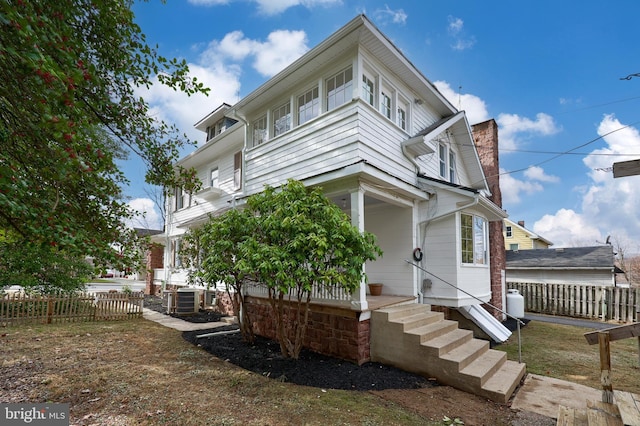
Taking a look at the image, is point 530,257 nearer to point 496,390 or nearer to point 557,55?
point 557,55

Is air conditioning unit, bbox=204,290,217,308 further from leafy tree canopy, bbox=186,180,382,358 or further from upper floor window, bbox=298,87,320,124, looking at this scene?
upper floor window, bbox=298,87,320,124

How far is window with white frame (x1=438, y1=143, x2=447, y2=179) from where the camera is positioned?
9627 millimetres

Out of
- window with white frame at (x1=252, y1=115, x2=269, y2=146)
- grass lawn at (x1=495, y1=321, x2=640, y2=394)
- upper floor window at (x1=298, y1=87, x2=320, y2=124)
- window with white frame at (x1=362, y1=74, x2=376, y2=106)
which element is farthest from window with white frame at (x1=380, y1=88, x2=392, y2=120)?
grass lawn at (x1=495, y1=321, x2=640, y2=394)

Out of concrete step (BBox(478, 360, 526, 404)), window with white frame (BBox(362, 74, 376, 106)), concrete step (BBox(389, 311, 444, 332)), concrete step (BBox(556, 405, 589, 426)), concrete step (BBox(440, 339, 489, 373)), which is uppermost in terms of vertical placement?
window with white frame (BBox(362, 74, 376, 106))

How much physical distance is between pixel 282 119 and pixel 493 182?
25.8 feet

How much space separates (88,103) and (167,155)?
1.22 meters

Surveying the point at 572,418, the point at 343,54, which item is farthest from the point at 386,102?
the point at 572,418

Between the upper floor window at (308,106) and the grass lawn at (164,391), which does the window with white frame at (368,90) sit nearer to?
the upper floor window at (308,106)

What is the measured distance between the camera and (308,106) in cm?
780

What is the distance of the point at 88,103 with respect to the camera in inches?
169

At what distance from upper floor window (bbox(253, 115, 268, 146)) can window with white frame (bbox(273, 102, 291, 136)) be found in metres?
0.45

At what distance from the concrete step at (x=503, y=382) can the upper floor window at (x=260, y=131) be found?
749 centimetres

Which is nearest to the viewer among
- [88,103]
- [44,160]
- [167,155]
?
[44,160]

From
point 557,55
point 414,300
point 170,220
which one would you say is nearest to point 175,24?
point 414,300
